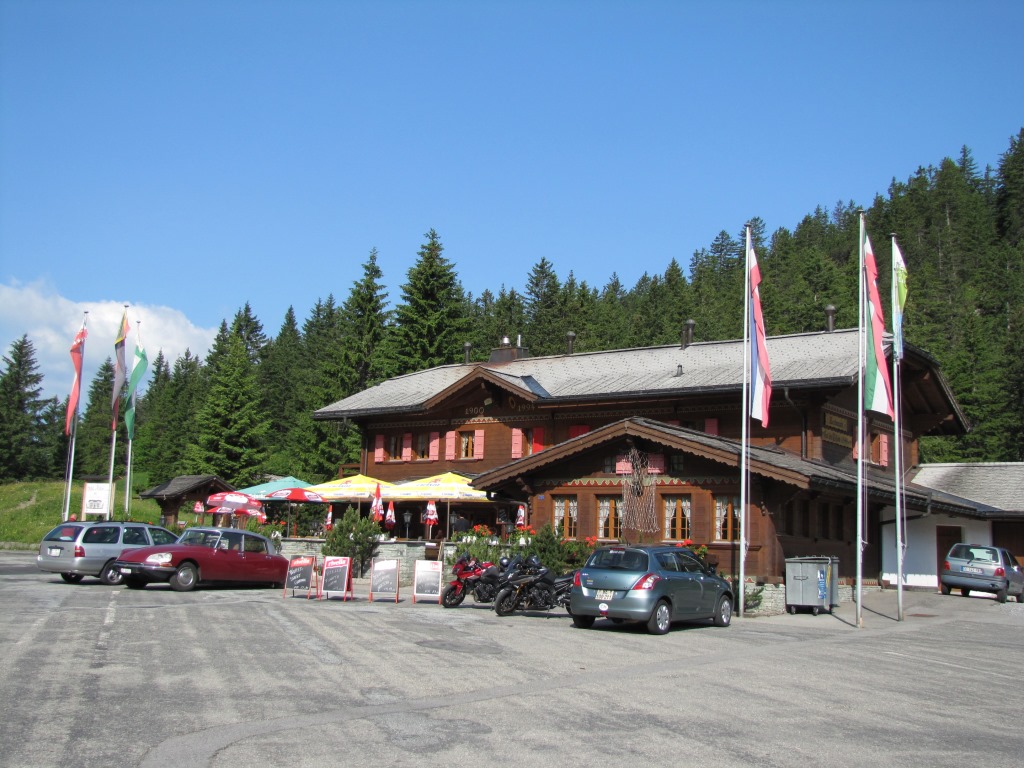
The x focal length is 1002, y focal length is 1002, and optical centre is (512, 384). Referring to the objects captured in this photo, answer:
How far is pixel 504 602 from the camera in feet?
64.9

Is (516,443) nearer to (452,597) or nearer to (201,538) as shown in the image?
(201,538)

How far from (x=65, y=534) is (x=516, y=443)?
1759cm

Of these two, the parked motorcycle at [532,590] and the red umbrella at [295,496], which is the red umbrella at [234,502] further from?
the parked motorcycle at [532,590]

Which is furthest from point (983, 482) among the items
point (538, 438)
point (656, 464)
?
point (538, 438)

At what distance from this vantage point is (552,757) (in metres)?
7.76

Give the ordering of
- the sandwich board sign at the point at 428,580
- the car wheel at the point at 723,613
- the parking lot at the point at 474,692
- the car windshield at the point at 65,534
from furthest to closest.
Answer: the car windshield at the point at 65,534 → the sandwich board sign at the point at 428,580 → the car wheel at the point at 723,613 → the parking lot at the point at 474,692

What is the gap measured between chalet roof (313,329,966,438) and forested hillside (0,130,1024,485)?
21.4ft

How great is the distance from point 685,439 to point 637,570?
8.87 metres

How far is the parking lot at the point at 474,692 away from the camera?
7.98 metres

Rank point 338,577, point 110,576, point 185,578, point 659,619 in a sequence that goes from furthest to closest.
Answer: point 110,576, point 185,578, point 338,577, point 659,619

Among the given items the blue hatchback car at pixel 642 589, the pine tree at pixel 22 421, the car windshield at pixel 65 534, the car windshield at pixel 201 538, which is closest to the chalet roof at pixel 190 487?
the car windshield at pixel 65 534

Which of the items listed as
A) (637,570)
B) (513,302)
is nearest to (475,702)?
(637,570)

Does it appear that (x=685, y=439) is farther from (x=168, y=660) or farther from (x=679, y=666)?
(x=168, y=660)

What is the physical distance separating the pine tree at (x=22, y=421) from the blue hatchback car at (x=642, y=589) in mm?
81614
